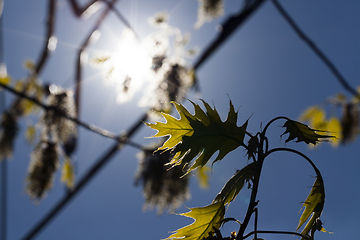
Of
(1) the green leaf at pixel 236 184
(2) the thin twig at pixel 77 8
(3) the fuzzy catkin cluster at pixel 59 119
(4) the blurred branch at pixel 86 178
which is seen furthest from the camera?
(3) the fuzzy catkin cluster at pixel 59 119

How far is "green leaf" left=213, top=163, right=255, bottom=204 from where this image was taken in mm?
433

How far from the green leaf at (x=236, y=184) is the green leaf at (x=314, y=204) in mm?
118

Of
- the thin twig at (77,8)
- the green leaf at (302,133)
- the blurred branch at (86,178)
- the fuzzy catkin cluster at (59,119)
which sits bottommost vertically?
the green leaf at (302,133)

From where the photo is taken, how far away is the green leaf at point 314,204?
447 millimetres

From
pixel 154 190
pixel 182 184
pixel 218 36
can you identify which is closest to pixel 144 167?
pixel 154 190

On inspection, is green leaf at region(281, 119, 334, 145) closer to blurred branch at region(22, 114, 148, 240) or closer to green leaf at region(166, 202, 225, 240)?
green leaf at region(166, 202, 225, 240)

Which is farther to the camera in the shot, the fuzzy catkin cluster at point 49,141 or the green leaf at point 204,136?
the fuzzy catkin cluster at point 49,141

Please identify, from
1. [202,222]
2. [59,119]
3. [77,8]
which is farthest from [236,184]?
[59,119]

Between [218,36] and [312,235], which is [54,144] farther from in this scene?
[312,235]

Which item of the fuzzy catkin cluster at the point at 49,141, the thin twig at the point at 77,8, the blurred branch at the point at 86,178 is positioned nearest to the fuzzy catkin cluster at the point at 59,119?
the fuzzy catkin cluster at the point at 49,141

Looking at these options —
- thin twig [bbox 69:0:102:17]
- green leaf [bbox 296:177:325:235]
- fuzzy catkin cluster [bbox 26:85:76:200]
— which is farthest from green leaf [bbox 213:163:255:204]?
fuzzy catkin cluster [bbox 26:85:76:200]

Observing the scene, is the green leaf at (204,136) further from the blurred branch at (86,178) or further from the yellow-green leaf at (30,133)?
the yellow-green leaf at (30,133)

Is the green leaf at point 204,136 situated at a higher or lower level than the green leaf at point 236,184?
higher

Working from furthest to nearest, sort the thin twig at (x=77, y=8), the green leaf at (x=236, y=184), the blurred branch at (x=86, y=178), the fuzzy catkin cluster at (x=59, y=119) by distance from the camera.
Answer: the fuzzy catkin cluster at (x=59, y=119) < the blurred branch at (x=86, y=178) < the thin twig at (x=77, y=8) < the green leaf at (x=236, y=184)
